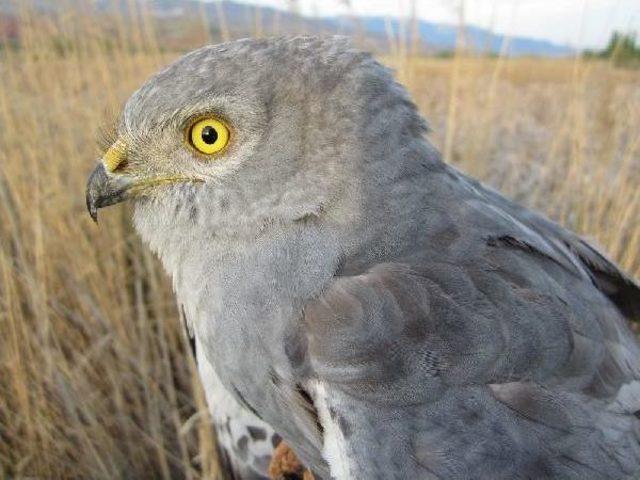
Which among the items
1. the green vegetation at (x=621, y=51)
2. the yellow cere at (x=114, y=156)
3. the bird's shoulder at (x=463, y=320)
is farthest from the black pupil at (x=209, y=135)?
the green vegetation at (x=621, y=51)

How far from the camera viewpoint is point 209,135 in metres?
1.80

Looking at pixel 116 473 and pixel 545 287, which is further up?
pixel 545 287

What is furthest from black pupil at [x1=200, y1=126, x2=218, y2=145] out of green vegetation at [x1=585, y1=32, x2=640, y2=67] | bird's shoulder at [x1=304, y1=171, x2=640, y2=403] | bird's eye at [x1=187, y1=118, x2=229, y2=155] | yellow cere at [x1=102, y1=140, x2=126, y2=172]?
green vegetation at [x1=585, y1=32, x2=640, y2=67]

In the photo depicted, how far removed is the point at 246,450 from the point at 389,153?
152 centimetres

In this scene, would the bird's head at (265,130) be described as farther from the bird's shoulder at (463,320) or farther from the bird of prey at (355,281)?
the bird's shoulder at (463,320)

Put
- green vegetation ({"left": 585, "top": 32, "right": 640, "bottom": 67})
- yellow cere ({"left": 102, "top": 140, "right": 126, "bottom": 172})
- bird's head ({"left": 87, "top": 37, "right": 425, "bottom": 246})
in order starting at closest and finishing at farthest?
bird's head ({"left": 87, "top": 37, "right": 425, "bottom": 246}) < yellow cere ({"left": 102, "top": 140, "right": 126, "bottom": 172}) < green vegetation ({"left": 585, "top": 32, "right": 640, "bottom": 67})

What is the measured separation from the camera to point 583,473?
5.57ft

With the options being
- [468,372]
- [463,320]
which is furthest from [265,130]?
[468,372]

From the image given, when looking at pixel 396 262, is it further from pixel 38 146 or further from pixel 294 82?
pixel 38 146

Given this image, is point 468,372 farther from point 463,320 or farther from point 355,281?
point 355,281

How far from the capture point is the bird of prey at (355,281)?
1636 mm

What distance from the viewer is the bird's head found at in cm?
177

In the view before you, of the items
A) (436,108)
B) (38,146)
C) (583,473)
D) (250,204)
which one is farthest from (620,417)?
(436,108)

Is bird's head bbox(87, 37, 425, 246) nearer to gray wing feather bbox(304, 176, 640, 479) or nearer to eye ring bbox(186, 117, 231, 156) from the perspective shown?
eye ring bbox(186, 117, 231, 156)
